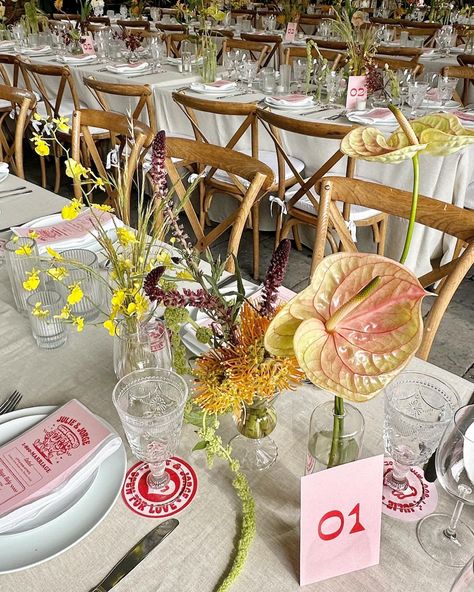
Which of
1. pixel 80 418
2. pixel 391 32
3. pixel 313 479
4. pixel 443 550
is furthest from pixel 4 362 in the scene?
pixel 391 32

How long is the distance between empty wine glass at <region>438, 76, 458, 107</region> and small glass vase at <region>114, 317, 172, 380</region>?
252 centimetres

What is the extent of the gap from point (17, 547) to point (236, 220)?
3.12 ft

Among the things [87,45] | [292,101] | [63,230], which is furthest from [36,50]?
[63,230]

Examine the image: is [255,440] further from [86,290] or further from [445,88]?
[445,88]

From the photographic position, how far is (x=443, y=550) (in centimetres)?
66

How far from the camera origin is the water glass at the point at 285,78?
3.13m

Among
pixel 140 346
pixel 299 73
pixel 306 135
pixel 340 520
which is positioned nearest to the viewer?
pixel 340 520

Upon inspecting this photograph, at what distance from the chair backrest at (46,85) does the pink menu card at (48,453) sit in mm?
2855

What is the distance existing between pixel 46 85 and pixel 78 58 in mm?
301

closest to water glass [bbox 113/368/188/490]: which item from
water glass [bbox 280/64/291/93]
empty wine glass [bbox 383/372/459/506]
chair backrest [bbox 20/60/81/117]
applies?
empty wine glass [bbox 383/372/459/506]

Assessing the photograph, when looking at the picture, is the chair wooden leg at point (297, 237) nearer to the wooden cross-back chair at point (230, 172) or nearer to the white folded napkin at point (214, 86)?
the white folded napkin at point (214, 86)

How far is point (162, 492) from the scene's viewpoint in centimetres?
74

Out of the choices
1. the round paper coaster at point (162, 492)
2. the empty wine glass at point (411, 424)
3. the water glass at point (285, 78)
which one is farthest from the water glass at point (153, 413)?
the water glass at point (285, 78)

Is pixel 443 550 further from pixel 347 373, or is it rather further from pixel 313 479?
pixel 347 373
